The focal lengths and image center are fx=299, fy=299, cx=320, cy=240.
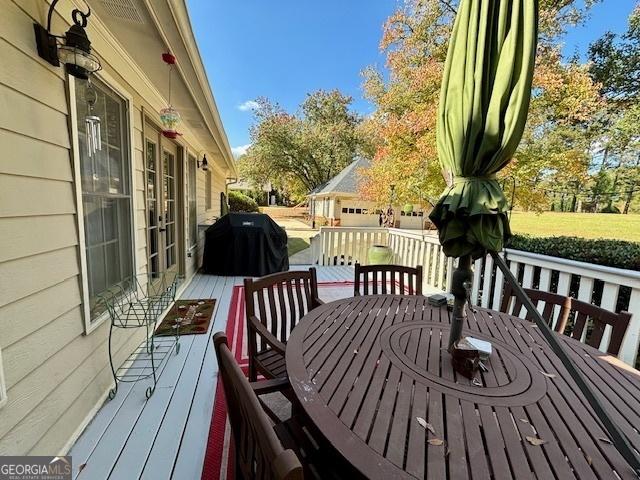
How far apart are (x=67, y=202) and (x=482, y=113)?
2117mm

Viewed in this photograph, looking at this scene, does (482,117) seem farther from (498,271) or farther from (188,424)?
(498,271)

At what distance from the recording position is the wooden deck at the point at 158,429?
4.99ft

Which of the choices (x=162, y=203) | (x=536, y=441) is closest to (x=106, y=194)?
(x=162, y=203)

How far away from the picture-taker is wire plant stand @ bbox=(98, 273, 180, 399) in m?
2.15

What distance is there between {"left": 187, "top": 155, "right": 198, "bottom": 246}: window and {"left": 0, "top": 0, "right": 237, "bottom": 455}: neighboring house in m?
2.30

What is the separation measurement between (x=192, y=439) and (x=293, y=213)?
2688cm

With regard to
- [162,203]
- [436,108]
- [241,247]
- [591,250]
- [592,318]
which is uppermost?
[436,108]

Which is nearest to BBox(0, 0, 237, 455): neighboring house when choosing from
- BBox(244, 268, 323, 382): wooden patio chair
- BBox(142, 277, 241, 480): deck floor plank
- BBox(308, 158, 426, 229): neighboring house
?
BBox(142, 277, 241, 480): deck floor plank

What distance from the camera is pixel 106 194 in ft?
7.40

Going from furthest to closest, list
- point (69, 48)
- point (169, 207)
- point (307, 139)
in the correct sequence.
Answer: point (307, 139) → point (169, 207) → point (69, 48)

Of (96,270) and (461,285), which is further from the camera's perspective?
(96,270)

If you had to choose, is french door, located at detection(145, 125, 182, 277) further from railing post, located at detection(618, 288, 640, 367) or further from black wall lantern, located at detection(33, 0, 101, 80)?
railing post, located at detection(618, 288, 640, 367)

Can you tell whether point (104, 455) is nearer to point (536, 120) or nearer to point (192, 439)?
point (192, 439)

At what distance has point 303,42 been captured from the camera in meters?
14.7
